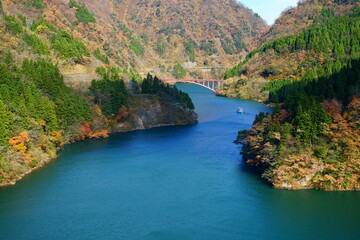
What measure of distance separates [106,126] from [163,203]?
38.6 metres

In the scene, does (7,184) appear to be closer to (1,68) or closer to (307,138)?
(1,68)

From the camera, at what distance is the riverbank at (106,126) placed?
52575mm

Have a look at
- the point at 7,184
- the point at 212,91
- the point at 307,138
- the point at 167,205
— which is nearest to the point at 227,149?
the point at 307,138

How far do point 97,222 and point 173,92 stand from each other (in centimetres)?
6317

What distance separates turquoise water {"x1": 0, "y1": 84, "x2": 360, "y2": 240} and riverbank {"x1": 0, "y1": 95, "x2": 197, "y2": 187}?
1.63 metres

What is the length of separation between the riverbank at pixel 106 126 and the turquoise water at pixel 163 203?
1.63 meters

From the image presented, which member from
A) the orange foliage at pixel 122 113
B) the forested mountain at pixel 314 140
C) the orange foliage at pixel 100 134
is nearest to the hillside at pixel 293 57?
the orange foliage at pixel 122 113

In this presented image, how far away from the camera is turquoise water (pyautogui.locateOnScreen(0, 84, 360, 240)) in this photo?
1582 inches

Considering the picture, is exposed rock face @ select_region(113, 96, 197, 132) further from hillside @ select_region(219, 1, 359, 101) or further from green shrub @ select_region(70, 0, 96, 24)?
green shrub @ select_region(70, 0, 96, 24)

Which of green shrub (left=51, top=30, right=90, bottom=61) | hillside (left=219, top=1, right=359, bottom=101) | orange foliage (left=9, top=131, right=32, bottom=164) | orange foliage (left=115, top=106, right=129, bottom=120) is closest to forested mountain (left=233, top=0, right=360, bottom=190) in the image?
orange foliage (left=115, top=106, right=129, bottom=120)

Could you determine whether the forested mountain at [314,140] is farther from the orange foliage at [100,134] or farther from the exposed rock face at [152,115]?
the orange foliage at [100,134]

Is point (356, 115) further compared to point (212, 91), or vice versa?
point (212, 91)

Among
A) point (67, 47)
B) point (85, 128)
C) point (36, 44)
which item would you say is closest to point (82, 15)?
point (67, 47)

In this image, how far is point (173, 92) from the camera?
102250mm
